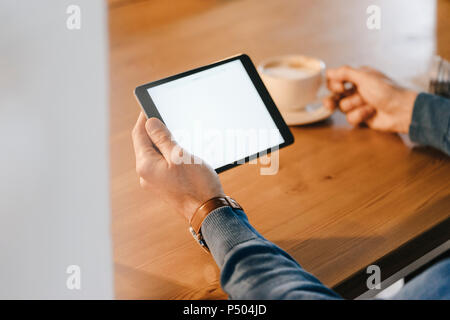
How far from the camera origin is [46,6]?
1.86 m

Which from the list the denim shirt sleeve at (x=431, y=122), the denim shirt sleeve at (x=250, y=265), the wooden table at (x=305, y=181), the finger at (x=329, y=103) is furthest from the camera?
the finger at (x=329, y=103)

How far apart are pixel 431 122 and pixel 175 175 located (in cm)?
47

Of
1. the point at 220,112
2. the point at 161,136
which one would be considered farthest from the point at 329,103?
the point at 161,136

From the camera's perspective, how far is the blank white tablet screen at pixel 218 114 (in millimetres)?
765

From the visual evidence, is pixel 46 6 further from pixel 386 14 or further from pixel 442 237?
pixel 442 237

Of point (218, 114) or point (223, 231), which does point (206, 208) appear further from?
point (218, 114)

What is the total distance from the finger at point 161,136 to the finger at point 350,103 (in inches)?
15.7

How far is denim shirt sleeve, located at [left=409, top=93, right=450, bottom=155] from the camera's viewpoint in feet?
2.87

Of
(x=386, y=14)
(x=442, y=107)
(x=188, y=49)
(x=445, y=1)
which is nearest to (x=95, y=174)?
(x=188, y=49)

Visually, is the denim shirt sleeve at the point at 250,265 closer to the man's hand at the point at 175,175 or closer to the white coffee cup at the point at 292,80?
the man's hand at the point at 175,175

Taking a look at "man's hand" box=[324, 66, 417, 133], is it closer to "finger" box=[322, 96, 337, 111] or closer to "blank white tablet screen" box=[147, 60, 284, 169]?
"finger" box=[322, 96, 337, 111]

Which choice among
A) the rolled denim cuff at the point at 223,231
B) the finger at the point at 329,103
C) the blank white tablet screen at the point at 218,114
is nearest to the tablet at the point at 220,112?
the blank white tablet screen at the point at 218,114

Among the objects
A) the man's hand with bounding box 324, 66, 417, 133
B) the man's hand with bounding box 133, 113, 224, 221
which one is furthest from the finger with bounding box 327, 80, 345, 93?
the man's hand with bounding box 133, 113, 224, 221
